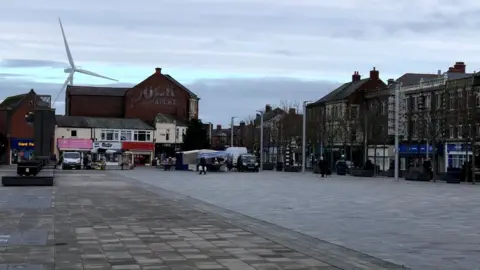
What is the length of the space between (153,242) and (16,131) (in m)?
89.3

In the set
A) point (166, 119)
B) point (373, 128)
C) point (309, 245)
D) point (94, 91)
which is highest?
point (94, 91)

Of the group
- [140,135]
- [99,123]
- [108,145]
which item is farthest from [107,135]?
[140,135]

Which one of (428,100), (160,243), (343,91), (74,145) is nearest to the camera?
(160,243)

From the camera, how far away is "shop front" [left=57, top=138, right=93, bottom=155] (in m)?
98.1

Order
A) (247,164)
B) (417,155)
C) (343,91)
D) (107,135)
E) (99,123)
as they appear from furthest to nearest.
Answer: (99,123) < (107,135) < (343,91) < (417,155) < (247,164)

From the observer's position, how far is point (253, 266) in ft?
33.3

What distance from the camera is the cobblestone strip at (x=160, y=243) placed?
33.9 feet

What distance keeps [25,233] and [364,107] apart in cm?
7481

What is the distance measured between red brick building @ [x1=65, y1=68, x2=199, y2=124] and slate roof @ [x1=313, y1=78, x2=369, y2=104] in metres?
23.6

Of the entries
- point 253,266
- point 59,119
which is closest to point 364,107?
point 59,119

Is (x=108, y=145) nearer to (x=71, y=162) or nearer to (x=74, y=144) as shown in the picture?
(x=74, y=144)

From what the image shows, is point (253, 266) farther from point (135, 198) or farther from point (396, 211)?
point (135, 198)

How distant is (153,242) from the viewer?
41.8 feet

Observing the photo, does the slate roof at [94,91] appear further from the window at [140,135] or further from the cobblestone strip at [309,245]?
the cobblestone strip at [309,245]
